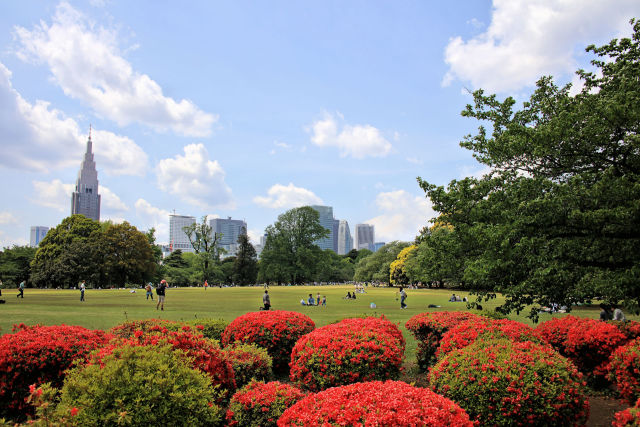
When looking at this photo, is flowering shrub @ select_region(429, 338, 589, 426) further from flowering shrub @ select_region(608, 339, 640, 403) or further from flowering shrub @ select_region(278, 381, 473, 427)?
flowering shrub @ select_region(608, 339, 640, 403)

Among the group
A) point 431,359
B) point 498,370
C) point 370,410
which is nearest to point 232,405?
point 370,410

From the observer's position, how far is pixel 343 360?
6.00 m

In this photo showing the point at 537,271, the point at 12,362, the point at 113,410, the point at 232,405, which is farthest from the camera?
the point at 537,271

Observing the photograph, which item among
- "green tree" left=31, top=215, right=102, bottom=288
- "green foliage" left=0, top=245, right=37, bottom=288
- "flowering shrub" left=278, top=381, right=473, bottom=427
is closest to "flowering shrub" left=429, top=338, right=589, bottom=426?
"flowering shrub" left=278, top=381, right=473, bottom=427

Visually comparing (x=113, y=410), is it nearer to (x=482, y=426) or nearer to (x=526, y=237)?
(x=482, y=426)

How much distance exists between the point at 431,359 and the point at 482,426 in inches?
172

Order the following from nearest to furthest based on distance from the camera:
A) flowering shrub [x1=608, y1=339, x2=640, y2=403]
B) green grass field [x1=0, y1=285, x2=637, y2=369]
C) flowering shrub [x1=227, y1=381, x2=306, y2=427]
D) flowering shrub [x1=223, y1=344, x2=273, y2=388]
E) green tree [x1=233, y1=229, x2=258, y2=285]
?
flowering shrub [x1=227, y1=381, x2=306, y2=427] < flowering shrub [x1=608, y1=339, x2=640, y2=403] < flowering shrub [x1=223, y1=344, x2=273, y2=388] < green grass field [x1=0, y1=285, x2=637, y2=369] < green tree [x1=233, y1=229, x2=258, y2=285]

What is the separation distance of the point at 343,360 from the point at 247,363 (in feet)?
→ 6.28

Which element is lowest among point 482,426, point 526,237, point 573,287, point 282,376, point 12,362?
point 282,376

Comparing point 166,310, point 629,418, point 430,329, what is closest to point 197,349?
point 629,418

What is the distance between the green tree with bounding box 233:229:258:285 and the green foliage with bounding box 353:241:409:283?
27777 millimetres

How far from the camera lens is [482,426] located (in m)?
4.77

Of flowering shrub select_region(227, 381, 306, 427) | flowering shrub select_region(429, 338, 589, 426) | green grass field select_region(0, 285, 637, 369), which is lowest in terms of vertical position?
green grass field select_region(0, 285, 637, 369)

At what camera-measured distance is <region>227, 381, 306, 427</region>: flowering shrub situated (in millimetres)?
5117
